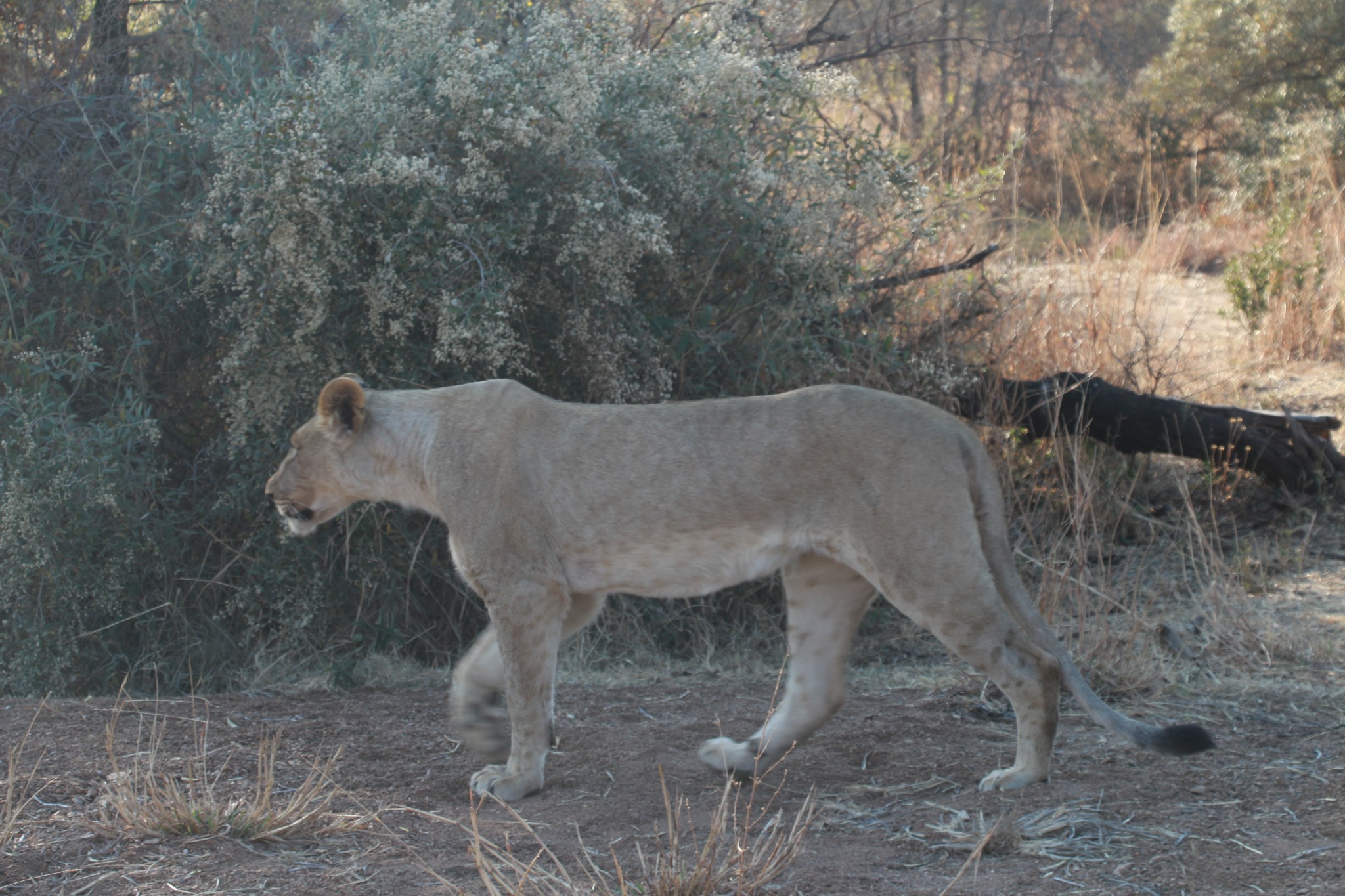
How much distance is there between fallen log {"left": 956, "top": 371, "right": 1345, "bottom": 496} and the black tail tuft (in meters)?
3.46

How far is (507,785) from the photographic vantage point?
14.5 ft

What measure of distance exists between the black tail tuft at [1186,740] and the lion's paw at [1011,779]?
16.8 inches

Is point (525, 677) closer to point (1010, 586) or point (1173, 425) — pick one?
point (1010, 586)

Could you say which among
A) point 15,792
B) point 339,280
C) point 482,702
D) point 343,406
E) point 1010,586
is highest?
point 339,280

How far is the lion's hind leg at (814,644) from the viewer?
15.3 ft

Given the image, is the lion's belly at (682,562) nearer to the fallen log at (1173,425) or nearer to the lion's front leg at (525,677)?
the lion's front leg at (525,677)

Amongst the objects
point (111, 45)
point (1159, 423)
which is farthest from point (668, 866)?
point (111, 45)

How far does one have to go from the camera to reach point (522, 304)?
6.11 meters

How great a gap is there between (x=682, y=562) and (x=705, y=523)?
0.56 ft

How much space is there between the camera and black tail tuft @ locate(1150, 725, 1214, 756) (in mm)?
4020

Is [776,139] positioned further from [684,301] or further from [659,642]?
[659,642]

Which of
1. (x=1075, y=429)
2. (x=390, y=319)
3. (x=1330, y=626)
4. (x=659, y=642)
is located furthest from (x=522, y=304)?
(x=1330, y=626)

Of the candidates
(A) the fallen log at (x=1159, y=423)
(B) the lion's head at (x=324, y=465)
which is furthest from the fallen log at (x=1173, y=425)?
(B) the lion's head at (x=324, y=465)

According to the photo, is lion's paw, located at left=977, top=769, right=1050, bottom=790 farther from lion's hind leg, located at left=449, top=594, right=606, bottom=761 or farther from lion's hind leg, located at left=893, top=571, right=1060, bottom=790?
lion's hind leg, located at left=449, top=594, right=606, bottom=761
